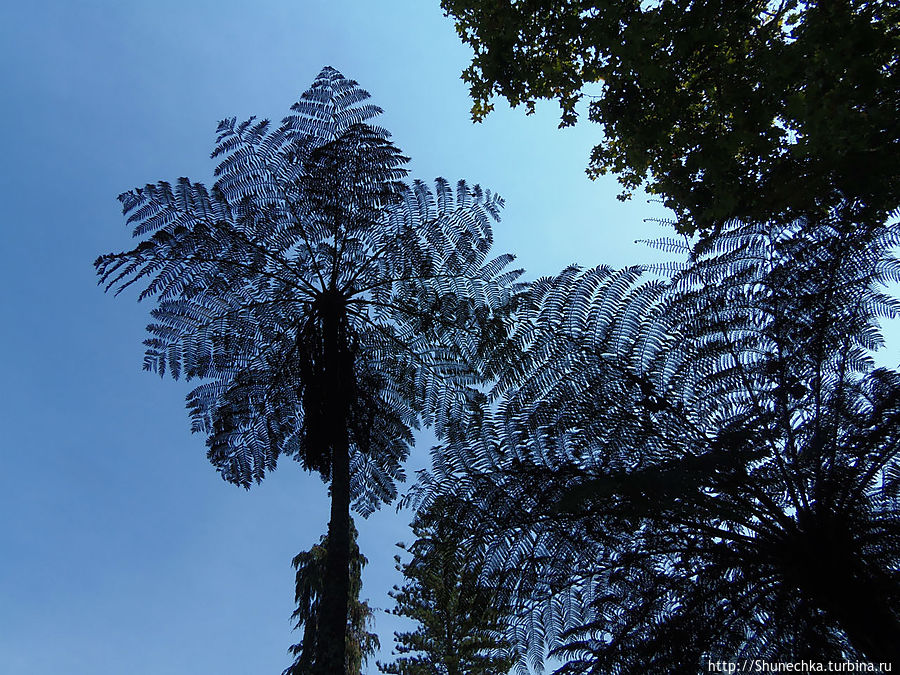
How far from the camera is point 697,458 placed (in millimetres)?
3217

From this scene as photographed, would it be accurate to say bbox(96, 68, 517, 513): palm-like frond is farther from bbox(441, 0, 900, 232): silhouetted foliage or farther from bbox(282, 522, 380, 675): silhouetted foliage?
bbox(282, 522, 380, 675): silhouetted foliage

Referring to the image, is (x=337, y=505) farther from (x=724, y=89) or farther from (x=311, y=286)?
(x=724, y=89)

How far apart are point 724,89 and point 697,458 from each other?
8.56 feet

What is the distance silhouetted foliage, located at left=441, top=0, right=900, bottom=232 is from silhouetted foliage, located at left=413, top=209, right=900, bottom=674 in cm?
35

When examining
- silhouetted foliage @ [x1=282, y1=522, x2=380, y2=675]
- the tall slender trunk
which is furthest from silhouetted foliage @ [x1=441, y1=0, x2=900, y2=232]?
silhouetted foliage @ [x1=282, y1=522, x2=380, y2=675]

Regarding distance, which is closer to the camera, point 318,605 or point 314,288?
point 314,288

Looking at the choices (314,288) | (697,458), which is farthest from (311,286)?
(697,458)

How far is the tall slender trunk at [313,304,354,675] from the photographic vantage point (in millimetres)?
3443

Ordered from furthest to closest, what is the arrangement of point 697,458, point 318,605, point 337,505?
point 318,605, point 337,505, point 697,458

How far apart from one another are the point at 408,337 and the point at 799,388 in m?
2.97

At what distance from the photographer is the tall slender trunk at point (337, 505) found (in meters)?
3.44

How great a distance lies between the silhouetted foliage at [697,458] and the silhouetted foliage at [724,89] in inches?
13.7

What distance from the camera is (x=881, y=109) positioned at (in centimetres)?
307

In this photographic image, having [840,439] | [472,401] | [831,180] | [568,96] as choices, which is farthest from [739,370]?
[568,96]
